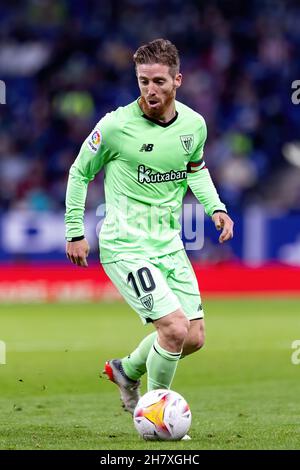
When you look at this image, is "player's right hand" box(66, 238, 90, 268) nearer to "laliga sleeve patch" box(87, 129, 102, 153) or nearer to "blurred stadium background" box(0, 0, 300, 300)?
"laliga sleeve patch" box(87, 129, 102, 153)

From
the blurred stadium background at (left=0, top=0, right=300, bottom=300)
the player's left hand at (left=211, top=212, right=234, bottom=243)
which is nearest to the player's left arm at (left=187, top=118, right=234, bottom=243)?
the player's left hand at (left=211, top=212, right=234, bottom=243)

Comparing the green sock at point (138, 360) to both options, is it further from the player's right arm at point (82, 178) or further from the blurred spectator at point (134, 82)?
the blurred spectator at point (134, 82)

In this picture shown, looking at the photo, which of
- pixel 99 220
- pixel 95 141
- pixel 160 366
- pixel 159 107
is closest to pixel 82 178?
pixel 95 141

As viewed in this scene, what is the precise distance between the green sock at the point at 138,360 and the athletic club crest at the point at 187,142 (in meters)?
1.19

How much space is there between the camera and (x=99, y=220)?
17.9 metres

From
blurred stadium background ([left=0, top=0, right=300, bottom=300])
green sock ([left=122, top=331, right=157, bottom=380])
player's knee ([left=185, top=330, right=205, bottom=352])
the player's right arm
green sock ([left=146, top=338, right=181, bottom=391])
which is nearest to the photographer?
green sock ([left=146, top=338, right=181, bottom=391])

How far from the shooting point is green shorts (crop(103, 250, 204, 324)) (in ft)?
21.0

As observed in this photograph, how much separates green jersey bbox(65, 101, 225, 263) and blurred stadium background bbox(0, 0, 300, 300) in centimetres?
1153

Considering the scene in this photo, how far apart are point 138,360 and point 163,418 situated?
2.99ft

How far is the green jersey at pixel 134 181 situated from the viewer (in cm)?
662

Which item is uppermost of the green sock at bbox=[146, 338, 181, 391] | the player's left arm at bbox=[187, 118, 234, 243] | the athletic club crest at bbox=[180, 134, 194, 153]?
the athletic club crest at bbox=[180, 134, 194, 153]

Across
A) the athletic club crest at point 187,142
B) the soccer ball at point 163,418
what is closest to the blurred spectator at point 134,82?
the athletic club crest at point 187,142

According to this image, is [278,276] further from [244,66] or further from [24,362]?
[24,362]

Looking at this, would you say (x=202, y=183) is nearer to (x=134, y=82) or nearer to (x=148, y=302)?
(x=148, y=302)
